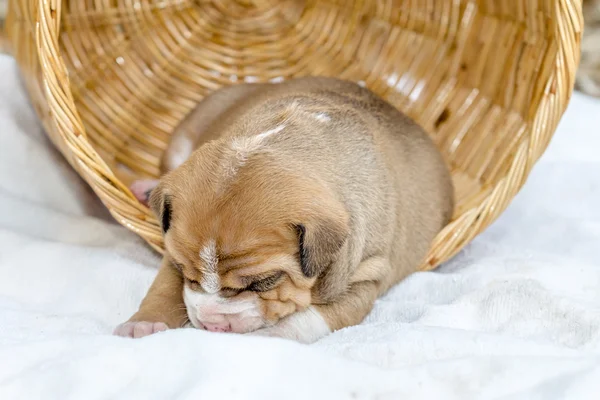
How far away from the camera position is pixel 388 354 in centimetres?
Answer: 186

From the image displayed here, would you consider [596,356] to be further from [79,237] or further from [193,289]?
[79,237]

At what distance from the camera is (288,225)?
190cm

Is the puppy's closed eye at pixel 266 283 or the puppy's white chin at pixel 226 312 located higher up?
the puppy's closed eye at pixel 266 283

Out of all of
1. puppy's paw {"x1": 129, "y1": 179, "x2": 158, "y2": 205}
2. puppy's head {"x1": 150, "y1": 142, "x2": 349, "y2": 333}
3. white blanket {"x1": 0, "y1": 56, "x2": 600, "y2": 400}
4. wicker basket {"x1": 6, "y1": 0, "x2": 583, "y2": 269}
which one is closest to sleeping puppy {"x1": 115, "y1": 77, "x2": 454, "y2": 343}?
puppy's head {"x1": 150, "y1": 142, "x2": 349, "y2": 333}

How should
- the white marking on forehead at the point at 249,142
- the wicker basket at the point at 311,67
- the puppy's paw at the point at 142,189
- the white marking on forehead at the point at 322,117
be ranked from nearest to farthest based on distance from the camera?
1. the white marking on forehead at the point at 249,142
2. the white marking on forehead at the point at 322,117
3. the wicker basket at the point at 311,67
4. the puppy's paw at the point at 142,189

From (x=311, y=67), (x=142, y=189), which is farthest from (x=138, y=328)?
(x=311, y=67)

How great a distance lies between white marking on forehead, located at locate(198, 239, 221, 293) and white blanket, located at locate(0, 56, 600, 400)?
187mm

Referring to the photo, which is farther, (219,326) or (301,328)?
(301,328)

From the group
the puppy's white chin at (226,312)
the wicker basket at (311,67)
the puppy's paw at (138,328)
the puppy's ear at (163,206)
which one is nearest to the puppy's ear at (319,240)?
the puppy's white chin at (226,312)

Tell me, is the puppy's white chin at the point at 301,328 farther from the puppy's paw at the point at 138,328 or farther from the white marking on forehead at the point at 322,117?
the white marking on forehead at the point at 322,117

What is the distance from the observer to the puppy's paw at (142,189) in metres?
3.18

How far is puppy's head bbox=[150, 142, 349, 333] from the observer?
74.4 inches

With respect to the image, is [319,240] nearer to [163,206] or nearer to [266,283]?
[266,283]

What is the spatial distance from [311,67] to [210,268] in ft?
7.70
